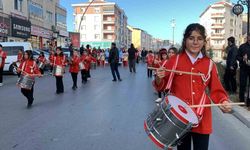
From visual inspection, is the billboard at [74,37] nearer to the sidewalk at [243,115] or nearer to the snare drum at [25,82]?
the snare drum at [25,82]

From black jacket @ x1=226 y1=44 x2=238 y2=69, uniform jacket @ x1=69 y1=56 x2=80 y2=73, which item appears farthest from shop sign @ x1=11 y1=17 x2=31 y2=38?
black jacket @ x1=226 y1=44 x2=238 y2=69

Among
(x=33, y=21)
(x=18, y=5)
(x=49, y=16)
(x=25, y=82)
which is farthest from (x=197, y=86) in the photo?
(x=49, y=16)

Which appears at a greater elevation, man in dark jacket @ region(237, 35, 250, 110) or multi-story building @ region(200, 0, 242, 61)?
multi-story building @ region(200, 0, 242, 61)

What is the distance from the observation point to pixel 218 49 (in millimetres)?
121250

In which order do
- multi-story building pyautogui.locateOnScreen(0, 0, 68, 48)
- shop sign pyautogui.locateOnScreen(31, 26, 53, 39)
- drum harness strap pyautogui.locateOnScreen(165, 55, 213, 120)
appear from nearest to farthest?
drum harness strap pyautogui.locateOnScreen(165, 55, 213, 120) → multi-story building pyautogui.locateOnScreen(0, 0, 68, 48) → shop sign pyautogui.locateOnScreen(31, 26, 53, 39)

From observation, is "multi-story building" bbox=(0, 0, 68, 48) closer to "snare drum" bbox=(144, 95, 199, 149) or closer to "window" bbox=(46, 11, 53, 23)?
"window" bbox=(46, 11, 53, 23)

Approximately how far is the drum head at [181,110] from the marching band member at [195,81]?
0.19 m

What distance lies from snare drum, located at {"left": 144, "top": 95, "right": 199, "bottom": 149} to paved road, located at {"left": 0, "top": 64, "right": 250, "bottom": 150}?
2895 millimetres

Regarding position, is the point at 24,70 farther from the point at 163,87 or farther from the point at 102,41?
the point at 102,41

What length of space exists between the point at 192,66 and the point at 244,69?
713cm

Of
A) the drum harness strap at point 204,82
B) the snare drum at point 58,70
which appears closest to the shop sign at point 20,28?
the snare drum at point 58,70

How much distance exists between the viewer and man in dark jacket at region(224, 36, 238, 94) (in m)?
12.9

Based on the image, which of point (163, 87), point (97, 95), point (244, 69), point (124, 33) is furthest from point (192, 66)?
point (124, 33)

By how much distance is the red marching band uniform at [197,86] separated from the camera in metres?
3.95
